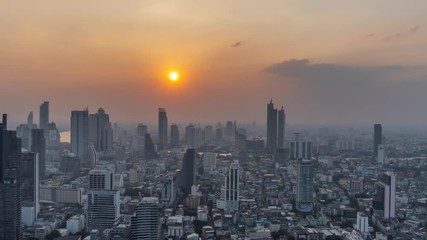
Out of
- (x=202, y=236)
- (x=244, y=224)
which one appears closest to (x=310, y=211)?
(x=244, y=224)

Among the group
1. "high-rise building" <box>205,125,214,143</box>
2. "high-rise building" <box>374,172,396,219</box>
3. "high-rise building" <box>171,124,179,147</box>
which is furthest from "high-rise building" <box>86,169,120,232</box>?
"high-rise building" <box>205,125,214,143</box>

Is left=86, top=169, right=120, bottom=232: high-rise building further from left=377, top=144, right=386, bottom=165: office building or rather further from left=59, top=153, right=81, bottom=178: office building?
left=377, top=144, right=386, bottom=165: office building

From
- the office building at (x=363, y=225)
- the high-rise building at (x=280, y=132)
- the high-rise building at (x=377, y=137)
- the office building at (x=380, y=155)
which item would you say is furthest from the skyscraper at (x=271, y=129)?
the office building at (x=363, y=225)

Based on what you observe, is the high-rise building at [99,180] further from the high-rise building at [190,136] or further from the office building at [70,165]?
the high-rise building at [190,136]

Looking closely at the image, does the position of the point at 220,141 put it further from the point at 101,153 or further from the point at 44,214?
the point at 44,214

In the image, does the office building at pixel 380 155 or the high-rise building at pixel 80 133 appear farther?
the high-rise building at pixel 80 133

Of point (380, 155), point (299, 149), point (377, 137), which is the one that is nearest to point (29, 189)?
point (299, 149)

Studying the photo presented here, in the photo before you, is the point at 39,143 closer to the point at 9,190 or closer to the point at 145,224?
the point at 9,190
